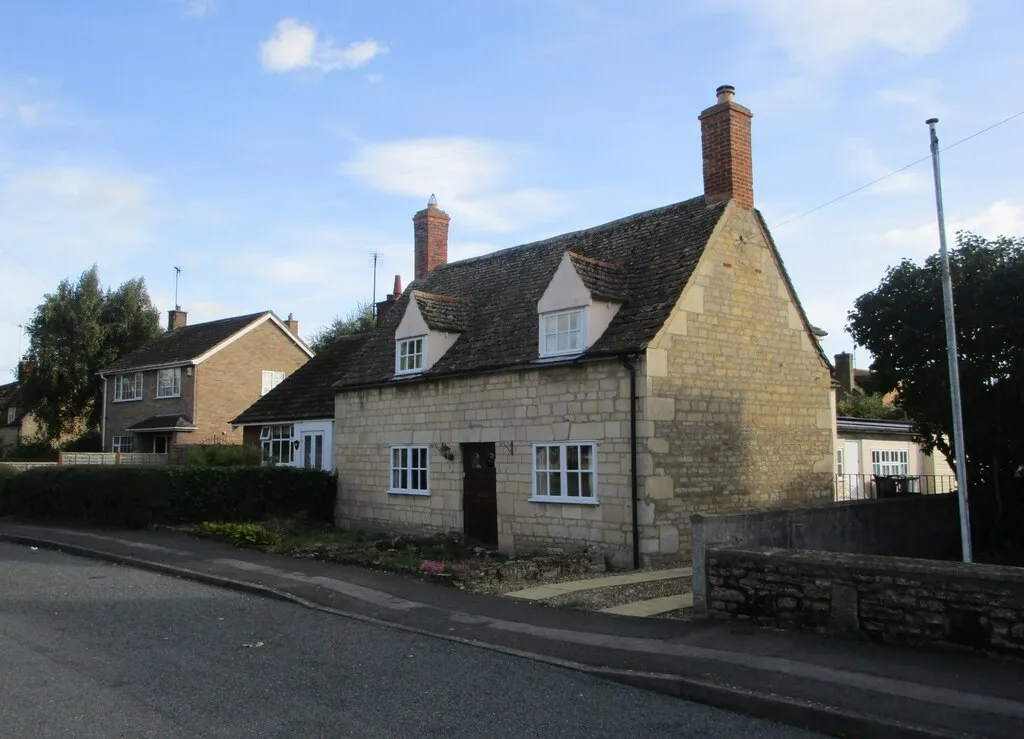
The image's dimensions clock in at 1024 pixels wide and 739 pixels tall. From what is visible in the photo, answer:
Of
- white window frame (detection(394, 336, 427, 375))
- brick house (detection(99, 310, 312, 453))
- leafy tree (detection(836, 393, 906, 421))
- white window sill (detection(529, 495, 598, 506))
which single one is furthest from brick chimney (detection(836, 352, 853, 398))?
white window sill (detection(529, 495, 598, 506))

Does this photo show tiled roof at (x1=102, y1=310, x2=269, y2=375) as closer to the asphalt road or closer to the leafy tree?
the leafy tree

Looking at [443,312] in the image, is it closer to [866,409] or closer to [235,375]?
[235,375]

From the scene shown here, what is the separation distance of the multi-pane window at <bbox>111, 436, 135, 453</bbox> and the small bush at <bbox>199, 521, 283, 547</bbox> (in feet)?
81.1

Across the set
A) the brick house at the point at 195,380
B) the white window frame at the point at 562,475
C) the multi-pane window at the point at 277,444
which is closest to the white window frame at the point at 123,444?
the brick house at the point at 195,380

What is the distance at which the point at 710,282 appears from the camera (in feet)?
54.3

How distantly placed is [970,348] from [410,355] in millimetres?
12305

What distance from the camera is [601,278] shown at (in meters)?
16.9

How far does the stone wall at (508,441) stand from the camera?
50.4 feet

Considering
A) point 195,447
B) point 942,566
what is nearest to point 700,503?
point 942,566

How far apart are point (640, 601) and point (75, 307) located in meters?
44.4

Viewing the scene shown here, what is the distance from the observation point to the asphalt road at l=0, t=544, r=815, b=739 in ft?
21.0

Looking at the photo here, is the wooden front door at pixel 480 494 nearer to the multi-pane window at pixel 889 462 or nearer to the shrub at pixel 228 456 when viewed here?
the shrub at pixel 228 456

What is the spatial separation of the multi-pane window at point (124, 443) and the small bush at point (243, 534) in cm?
2473

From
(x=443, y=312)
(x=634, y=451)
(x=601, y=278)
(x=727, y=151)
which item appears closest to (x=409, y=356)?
(x=443, y=312)
